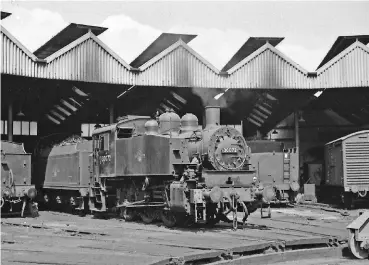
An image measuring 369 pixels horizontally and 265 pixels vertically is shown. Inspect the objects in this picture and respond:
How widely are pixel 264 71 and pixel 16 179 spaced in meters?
13.7

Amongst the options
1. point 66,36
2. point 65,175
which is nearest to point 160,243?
point 65,175

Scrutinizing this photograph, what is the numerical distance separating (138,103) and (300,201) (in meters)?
9.64

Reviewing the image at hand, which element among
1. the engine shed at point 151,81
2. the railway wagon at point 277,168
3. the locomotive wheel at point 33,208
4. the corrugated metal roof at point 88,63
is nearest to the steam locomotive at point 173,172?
the locomotive wheel at point 33,208

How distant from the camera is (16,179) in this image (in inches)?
790

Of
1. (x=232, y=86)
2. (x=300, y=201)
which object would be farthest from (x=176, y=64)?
(x=300, y=201)

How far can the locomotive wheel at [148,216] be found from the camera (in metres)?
17.2

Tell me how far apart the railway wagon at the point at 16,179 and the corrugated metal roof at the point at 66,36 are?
288 inches

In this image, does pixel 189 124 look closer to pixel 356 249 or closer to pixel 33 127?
pixel 356 249

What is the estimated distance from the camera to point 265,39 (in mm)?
29766

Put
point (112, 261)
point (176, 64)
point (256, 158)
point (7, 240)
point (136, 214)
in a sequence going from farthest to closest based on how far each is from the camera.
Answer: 1. point (176, 64)
2. point (256, 158)
3. point (136, 214)
4. point (7, 240)
5. point (112, 261)

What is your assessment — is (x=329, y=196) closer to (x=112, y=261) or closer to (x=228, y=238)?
(x=228, y=238)

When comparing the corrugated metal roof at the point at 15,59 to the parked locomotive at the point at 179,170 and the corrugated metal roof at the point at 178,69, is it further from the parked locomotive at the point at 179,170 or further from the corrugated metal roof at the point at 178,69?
the parked locomotive at the point at 179,170

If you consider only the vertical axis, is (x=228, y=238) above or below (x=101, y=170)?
below

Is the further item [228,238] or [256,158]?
[256,158]
